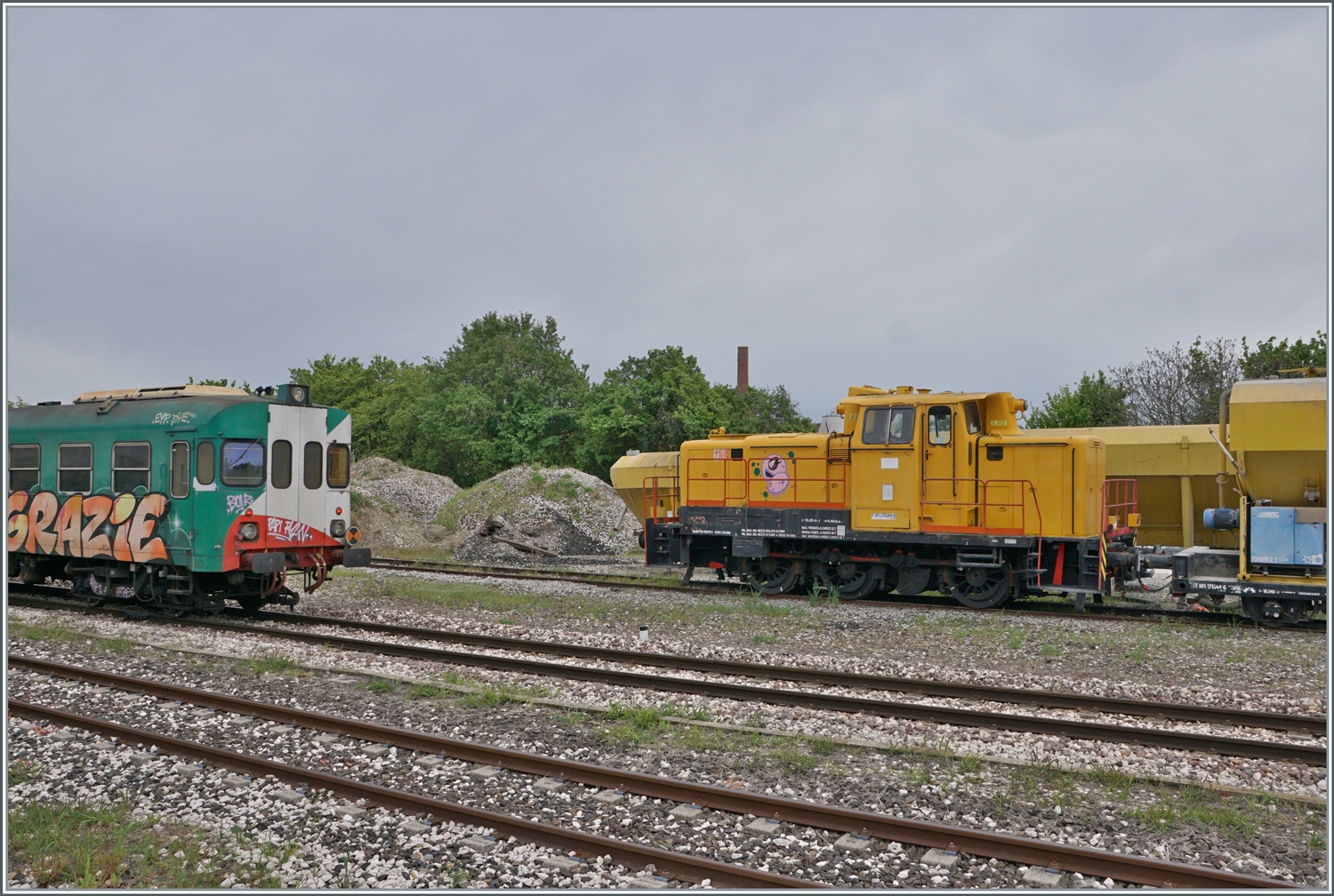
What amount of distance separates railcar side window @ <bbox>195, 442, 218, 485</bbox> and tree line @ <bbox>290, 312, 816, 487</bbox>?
2516 cm

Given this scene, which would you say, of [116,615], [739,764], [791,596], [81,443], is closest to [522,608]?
[791,596]

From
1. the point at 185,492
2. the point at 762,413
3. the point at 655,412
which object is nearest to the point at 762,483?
the point at 185,492

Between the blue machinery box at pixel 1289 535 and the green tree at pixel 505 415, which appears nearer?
the blue machinery box at pixel 1289 535

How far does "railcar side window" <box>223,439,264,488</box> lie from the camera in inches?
506

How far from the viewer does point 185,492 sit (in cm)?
1290

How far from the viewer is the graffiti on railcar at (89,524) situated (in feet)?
43.4

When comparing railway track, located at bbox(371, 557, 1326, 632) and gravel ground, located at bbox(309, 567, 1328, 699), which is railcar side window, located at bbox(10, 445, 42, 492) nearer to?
gravel ground, located at bbox(309, 567, 1328, 699)

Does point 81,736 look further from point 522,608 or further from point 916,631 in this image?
point 916,631

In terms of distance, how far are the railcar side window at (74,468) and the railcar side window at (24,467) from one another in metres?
0.67

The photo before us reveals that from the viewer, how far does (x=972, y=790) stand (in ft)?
20.6

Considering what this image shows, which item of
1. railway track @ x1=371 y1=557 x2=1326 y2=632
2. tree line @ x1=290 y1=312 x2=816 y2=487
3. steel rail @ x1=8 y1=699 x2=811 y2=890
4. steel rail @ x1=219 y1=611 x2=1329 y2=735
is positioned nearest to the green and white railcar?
steel rail @ x1=219 y1=611 x2=1329 y2=735

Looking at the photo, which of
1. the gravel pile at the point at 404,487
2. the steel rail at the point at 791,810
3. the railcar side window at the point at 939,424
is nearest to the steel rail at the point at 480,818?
the steel rail at the point at 791,810

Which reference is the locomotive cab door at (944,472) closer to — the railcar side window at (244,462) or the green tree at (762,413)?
the railcar side window at (244,462)

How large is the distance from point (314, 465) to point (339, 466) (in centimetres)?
45
